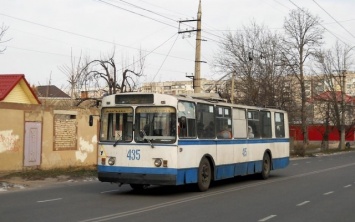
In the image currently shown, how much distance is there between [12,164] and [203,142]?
988 centimetres

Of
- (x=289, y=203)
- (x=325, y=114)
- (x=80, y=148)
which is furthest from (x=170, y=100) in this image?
(x=325, y=114)

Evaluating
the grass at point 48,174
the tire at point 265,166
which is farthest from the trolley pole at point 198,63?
the grass at point 48,174

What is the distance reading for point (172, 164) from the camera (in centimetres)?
1280

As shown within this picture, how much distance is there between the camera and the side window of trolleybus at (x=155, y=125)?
1298cm

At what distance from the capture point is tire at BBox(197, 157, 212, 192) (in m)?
14.1

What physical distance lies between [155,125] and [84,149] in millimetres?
A: 12170

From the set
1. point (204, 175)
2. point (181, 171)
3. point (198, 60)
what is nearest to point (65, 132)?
point (198, 60)

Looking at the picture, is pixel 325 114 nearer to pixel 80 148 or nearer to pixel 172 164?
pixel 80 148

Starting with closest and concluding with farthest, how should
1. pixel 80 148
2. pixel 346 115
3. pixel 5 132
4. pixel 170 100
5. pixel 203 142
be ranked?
pixel 170 100, pixel 203 142, pixel 5 132, pixel 80 148, pixel 346 115

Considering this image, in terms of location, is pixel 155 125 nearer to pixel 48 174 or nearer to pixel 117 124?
pixel 117 124

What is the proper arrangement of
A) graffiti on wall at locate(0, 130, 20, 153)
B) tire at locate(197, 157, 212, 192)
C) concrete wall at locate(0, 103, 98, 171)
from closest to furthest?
tire at locate(197, 157, 212, 192) → graffiti on wall at locate(0, 130, 20, 153) → concrete wall at locate(0, 103, 98, 171)

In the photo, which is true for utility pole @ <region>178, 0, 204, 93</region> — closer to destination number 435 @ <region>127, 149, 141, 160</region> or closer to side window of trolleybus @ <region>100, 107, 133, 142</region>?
side window of trolleybus @ <region>100, 107, 133, 142</region>

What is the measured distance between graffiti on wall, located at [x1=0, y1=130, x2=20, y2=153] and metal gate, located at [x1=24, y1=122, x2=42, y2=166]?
55cm

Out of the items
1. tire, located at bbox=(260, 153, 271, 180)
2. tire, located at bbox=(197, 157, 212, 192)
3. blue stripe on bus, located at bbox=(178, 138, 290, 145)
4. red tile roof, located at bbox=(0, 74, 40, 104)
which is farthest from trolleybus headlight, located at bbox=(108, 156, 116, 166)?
red tile roof, located at bbox=(0, 74, 40, 104)
